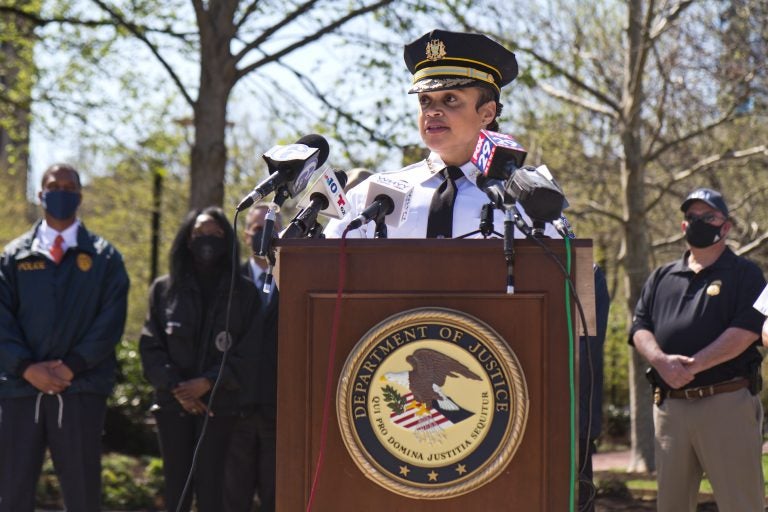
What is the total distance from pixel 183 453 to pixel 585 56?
7.86 metres

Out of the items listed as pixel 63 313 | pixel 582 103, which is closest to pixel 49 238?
pixel 63 313

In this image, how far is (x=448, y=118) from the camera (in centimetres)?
363

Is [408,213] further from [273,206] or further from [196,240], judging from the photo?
[196,240]

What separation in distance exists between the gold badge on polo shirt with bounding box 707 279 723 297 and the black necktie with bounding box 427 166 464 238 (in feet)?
10.5

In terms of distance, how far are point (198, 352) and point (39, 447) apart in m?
1.04

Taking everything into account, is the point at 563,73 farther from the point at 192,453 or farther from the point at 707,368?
the point at 192,453

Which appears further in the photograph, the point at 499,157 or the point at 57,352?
the point at 57,352

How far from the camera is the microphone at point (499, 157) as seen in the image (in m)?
2.97

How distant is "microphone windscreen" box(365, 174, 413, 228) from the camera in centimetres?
331

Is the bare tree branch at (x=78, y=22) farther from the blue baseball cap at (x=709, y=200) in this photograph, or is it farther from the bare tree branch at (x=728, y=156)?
the blue baseball cap at (x=709, y=200)

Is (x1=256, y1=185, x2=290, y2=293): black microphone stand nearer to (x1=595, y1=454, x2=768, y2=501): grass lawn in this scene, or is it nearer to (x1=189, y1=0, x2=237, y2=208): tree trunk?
(x1=595, y1=454, x2=768, y2=501): grass lawn

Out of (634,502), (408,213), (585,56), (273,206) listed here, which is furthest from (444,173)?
(585,56)

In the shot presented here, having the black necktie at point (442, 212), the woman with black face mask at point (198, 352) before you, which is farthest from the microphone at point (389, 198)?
the woman with black face mask at point (198, 352)

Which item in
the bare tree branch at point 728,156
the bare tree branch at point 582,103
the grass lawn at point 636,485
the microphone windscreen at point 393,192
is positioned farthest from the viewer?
the bare tree branch at point 582,103
